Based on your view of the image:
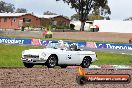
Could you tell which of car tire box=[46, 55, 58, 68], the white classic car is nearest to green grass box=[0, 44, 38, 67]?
the white classic car

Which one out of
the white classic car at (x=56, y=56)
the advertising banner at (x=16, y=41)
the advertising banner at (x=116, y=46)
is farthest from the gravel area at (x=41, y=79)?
the advertising banner at (x=16, y=41)

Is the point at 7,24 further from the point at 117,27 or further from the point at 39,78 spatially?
the point at 39,78

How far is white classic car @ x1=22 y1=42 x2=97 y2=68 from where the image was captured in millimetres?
20406

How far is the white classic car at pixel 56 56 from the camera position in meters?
20.4

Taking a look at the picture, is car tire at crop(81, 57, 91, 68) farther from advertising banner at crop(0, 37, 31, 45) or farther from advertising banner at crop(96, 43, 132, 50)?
advertising banner at crop(0, 37, 31, 45)

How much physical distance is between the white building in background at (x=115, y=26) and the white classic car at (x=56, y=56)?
Answer: 68648 mm

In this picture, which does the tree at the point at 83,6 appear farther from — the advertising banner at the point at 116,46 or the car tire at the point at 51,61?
the car tire at the point at 51,61

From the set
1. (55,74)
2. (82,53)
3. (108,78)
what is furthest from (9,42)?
(108,78)

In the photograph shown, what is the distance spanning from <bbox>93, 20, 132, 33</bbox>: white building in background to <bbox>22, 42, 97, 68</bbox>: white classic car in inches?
2703

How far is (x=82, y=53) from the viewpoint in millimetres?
22328

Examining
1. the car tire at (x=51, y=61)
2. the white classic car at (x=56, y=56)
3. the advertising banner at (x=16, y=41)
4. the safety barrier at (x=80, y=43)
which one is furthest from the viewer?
the advertising banner at (x=16, y=41)

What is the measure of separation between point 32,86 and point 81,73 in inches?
266

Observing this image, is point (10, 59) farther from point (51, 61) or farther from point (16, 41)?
point (16, 41)

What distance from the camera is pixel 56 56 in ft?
69.0
